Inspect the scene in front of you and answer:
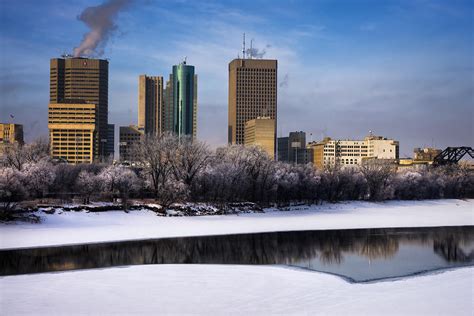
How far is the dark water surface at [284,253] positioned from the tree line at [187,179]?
21.3 meters

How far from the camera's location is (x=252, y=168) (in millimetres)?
91188

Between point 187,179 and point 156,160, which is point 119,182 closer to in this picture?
point 156,160

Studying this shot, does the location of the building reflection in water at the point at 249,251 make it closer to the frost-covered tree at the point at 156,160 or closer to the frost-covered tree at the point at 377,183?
the frost-covered tree at the point at 156,160

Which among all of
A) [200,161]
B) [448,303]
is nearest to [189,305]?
[448,303]

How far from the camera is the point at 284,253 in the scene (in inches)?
1631

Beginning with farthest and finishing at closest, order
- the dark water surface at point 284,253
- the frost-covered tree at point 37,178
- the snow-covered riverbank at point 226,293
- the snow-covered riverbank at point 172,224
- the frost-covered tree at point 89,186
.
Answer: the frost-covered tree at point 89,186 < the frost-covered tree at point 37,178 < the snow-covered riverbank at point 172,224 < the dark water surface at point 284,253 < the snow-covered riverbank at point 226,293

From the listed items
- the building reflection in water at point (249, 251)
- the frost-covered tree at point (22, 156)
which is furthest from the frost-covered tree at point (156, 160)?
the building reflection in water at point (249, 251)

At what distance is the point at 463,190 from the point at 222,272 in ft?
378

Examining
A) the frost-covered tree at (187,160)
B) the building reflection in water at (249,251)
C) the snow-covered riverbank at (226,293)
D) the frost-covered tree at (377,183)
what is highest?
the frost-covered tree at (187,160)

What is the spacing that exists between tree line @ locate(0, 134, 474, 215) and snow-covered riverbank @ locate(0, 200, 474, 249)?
265 inches

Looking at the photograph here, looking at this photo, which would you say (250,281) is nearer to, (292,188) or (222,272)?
(222,272)

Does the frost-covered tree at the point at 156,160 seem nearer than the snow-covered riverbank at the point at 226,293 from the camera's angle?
No

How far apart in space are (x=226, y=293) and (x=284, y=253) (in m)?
15.2

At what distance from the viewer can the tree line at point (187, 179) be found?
75.1m
